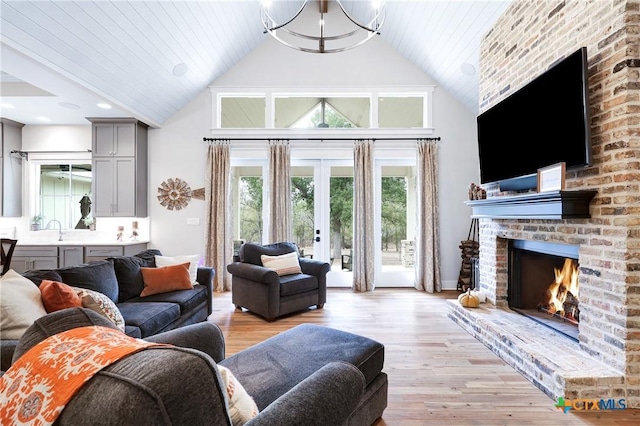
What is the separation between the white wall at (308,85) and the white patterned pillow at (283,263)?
1844mm

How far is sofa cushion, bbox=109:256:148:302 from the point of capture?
3.05m

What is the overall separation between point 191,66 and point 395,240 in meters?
4.18

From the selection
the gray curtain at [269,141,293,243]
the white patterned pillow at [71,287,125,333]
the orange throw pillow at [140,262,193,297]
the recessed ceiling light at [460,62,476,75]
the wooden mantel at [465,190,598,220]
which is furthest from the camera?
the gray curtain at [269,141,293,243]

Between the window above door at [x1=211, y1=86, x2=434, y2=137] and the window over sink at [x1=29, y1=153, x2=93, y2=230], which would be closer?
the window above door at [x1=211, y1=86, x2=434, y2=137]

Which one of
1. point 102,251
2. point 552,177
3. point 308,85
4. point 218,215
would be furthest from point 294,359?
point 308,85

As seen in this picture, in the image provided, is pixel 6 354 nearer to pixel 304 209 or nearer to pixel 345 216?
pixel 304 209

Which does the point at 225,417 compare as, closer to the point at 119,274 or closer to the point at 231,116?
the point at 119,274

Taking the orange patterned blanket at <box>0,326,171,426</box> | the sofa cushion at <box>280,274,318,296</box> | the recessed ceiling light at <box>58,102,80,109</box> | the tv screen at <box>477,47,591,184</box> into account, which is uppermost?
the recessed ceiling light at <box>58,102,80,109</box>

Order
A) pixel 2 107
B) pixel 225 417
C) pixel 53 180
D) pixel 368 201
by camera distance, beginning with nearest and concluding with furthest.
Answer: pixel 225 417 → pixel 2 107 → pixel 368 201 → pixel 53 180

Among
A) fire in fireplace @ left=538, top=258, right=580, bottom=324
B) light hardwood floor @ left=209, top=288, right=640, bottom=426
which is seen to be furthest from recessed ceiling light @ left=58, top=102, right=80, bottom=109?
fire in fireplace @ left=538, top=258, right=580, bottom=324

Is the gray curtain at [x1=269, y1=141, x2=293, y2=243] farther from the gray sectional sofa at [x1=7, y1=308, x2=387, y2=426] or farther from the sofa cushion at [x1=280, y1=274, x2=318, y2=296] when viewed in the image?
the gray sectional sofa at [x1=7, y1=308, x2=387, y2=426]

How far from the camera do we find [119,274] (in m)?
3.07

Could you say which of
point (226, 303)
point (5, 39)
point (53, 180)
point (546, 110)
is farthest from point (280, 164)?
point (53, 180)

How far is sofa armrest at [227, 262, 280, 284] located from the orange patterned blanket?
2.85 m
